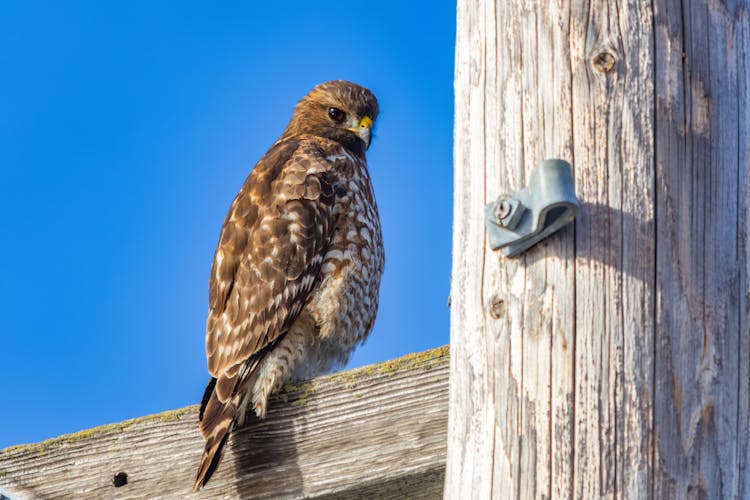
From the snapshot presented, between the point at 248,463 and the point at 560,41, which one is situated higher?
the point at 560,41

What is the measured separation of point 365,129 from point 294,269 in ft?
5.59

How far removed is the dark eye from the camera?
19.0 ft

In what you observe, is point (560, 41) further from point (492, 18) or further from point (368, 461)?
point (368, 461)

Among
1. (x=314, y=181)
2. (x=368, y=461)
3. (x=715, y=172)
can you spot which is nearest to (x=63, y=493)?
(x=368, y=461)

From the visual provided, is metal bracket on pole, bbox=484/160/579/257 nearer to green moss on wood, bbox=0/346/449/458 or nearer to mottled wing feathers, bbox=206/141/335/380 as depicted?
green moss on wood, bbox=0/346/449/458

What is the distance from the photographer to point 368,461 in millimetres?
2506

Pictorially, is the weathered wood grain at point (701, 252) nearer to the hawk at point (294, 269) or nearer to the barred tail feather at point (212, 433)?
the barred tail feather at point (212, 433)

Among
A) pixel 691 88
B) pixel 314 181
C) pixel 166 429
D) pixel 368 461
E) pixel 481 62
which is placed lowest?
pixel 368 461

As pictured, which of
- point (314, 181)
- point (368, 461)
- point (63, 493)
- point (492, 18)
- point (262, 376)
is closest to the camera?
point (492, 18)

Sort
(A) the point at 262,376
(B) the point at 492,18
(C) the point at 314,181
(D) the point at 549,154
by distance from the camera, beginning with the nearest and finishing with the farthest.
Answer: (D) the point at 549,154 < (B) the point at 492,18 < (A) the point at 262,376 < (C) the point at 314,181

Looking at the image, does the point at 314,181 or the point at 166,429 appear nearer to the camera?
the point at 166,429

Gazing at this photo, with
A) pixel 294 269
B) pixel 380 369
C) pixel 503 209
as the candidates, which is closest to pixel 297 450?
pixel 380 369

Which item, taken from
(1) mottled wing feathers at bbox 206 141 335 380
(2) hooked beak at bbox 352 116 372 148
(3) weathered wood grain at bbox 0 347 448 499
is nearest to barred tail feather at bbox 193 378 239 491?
(3) weathered wood grain at bbox 0 347 448 499

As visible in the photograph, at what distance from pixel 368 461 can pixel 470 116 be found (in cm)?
88
